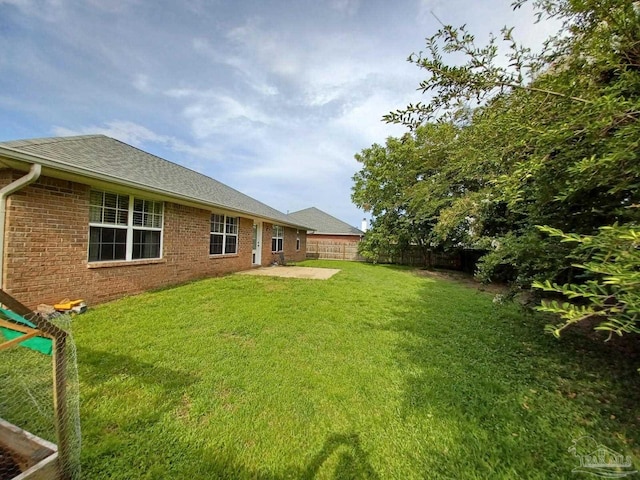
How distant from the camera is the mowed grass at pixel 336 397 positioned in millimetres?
2146

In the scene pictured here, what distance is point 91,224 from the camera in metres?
5.91

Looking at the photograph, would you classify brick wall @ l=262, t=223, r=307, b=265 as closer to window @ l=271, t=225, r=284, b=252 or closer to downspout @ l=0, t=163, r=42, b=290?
window @ l=271, t=225, r=284, b=252

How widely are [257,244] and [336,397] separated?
11.7m

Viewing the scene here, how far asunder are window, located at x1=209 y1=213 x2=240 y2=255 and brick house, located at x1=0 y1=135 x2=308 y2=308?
16.4 inches

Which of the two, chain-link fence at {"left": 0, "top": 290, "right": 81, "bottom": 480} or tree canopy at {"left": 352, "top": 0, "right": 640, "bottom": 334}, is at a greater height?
tree canopy at {"left": 352, "top": 0, "right": 640, "bottom": 334}

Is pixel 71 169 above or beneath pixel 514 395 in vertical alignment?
above

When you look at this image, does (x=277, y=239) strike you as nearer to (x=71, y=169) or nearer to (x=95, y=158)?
(x=95, y=158)

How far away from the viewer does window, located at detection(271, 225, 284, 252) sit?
15.9 m

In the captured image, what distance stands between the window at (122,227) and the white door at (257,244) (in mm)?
6199

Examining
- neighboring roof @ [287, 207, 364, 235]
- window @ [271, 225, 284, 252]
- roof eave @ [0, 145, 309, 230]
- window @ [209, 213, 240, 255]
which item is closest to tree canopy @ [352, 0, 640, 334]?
roof eave @ [0, 145, 309, 230]

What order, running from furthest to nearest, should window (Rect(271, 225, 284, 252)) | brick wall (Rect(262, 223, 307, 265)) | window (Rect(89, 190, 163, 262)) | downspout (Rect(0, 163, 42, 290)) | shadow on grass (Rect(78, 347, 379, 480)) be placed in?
window (Rect(271, 225, 284, 252)), brick wall (Rect(262, 223, 307, 265)), window (Rect(89, 190, 163, 262)), downspout (Rect(0, 163, 42, 290)), shadow on grass (Rect(78, 347, 379, 480))

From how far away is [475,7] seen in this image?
3.18 meters

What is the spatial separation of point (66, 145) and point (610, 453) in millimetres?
9819

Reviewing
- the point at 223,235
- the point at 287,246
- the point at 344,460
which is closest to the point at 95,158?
the point at 223,235
